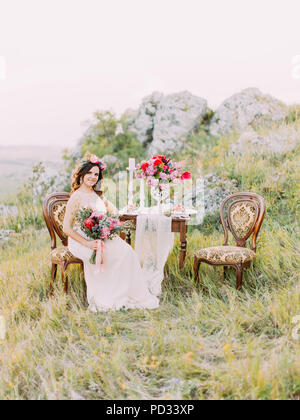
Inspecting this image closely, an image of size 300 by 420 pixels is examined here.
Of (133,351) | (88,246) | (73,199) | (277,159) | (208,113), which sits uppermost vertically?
(208,113)

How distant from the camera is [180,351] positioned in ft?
9.89

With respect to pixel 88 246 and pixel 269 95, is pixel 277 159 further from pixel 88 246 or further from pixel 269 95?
pixel 88 246

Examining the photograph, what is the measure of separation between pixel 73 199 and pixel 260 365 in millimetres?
2510

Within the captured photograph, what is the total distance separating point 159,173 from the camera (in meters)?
4.69

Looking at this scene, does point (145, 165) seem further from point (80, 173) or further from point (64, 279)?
point (64, 279)

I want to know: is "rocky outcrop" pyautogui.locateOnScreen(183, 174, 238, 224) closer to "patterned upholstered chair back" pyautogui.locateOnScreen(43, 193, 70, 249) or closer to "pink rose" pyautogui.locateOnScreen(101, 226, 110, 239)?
"patterned upholstered chair back" pyautogui.locateOnScreen(43, 193, 70, 249)

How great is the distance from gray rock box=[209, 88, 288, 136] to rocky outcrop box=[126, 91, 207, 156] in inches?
25.9

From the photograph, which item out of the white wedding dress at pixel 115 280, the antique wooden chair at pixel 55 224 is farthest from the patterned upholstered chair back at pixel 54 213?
the white wedding dress at pixel 115 280

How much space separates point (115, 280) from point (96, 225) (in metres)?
0.63

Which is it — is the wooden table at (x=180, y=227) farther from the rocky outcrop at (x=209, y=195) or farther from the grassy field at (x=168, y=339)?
the rocky outcrop at (x=209, y=195)

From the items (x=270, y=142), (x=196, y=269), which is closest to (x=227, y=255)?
(x=196, y=269)

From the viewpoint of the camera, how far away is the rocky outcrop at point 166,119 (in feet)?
30.0

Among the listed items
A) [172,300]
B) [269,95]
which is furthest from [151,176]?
[269,95]

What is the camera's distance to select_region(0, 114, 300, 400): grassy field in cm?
266
